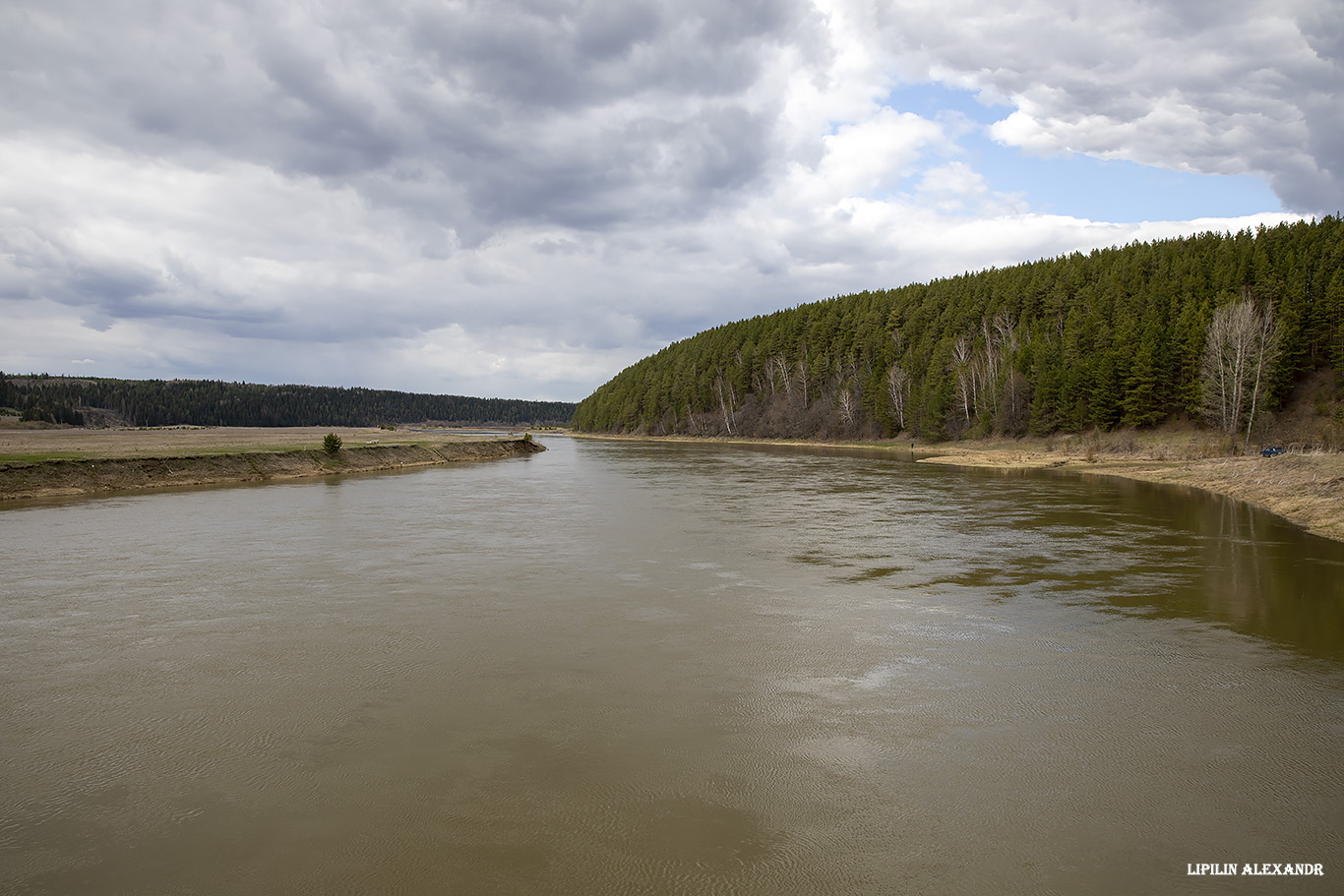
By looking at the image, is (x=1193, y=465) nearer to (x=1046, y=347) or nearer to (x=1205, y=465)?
(x=1205, y=465)

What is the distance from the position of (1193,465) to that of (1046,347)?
3872cm

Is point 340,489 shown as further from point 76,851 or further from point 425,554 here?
point 76,851

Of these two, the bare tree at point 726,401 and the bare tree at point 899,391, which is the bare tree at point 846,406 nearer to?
the bare tree at point 899,391

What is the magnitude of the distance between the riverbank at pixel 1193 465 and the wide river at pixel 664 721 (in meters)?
10.7

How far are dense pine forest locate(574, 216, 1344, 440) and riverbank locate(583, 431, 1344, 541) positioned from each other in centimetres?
364

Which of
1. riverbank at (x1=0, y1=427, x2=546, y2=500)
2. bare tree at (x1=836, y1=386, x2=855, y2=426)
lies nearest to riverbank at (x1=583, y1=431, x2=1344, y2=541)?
bare tree at (x1=836, y1=386, x2=855, y2=426)

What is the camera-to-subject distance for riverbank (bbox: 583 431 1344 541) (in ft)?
85.8

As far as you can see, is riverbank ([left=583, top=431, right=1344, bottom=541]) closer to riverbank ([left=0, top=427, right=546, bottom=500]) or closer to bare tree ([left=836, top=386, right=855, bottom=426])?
bare tree ([left=836, top=386, right=855, bottom=426])

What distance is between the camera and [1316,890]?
5094 mm

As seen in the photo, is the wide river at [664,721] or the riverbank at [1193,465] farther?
the riverbank at [1193,465]

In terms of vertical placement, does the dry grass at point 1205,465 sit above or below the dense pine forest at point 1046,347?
below

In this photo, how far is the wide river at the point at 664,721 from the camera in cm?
539

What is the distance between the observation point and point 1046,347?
82.4m

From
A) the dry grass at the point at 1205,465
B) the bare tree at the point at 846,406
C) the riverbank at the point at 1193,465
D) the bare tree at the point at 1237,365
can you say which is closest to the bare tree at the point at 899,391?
the bare tree at the point at 846,406
